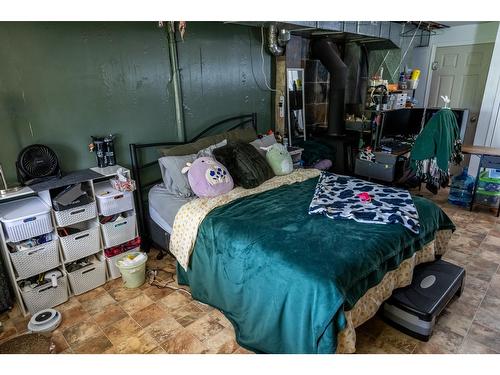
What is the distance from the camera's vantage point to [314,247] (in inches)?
68.1

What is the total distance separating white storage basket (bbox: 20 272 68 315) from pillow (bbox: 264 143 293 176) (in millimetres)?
1887

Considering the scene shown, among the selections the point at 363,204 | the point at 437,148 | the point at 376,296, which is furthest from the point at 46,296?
the point at 437,148

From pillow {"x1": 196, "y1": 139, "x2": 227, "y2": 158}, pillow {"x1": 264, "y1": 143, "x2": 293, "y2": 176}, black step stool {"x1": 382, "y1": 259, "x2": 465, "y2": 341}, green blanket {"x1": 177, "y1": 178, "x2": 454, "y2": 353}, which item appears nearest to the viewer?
green blanket {"x1": 177, "y1": 178, "x2": 454, "y2": 353}

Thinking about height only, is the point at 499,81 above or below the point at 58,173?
→ above

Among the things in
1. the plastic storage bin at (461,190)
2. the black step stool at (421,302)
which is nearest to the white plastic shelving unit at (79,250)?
the black step stool at (421,302)

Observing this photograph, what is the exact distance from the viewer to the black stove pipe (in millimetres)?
4129

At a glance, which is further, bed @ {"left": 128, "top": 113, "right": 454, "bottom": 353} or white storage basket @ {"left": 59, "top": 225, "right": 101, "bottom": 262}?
white storage basket @ {"left": 59, "top": 225, "right": 101, "bottom": 262}

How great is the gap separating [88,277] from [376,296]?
204 centimetres

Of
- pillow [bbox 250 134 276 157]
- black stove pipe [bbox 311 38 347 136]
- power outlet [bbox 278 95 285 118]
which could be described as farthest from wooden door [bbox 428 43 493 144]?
pillow [bbox 250 134 276 157]

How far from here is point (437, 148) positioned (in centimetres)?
346

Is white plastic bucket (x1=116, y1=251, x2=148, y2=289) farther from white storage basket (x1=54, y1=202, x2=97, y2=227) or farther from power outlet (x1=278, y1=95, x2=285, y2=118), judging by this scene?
power outlet (x1=278, y1=95, x2=285, y2=118)
